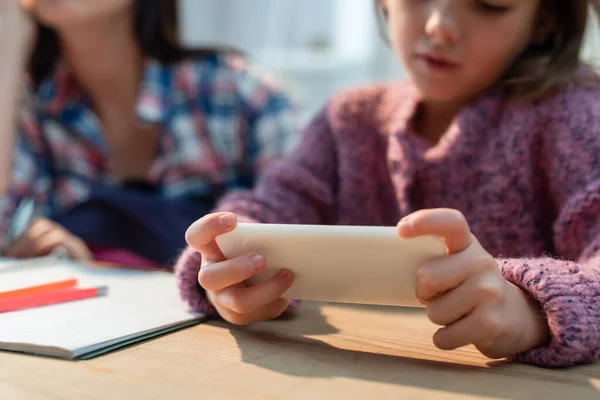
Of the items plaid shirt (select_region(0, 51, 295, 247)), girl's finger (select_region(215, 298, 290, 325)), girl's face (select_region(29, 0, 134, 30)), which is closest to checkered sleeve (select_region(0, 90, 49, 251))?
plaid shirt (select_region(0, 51, 295, 247))

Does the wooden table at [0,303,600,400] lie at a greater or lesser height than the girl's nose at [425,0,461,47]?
lesser

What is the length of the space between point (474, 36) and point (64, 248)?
0.60 m

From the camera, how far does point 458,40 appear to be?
707 mm

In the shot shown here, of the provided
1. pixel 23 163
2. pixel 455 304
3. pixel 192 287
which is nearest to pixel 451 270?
pixel 455 304

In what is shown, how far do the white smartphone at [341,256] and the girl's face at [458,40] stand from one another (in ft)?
1.02

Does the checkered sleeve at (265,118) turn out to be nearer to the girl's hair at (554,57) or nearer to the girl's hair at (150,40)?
the girl's hair at (150,40)

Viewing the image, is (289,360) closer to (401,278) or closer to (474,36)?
(401,278)

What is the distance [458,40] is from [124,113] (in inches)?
34.1

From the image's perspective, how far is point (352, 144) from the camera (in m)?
0.89

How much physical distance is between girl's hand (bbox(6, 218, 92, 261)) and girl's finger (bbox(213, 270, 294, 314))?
448 mm

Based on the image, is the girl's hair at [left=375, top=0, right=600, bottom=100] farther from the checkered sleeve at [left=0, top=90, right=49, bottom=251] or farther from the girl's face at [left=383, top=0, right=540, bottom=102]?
the checkered sleeve at [left=0, top=90, right=49, bottom=251]

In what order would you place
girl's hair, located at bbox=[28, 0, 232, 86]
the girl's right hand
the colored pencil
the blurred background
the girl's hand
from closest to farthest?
the girl's right hand
the colored pencil
the girl's hand
girl's hair, located at bbox=[28, 0, 232, 86]
the blurred background

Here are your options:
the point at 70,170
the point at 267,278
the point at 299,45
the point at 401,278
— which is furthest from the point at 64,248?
the point at 299,45

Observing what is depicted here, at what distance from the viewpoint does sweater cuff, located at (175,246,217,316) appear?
2.02ft
